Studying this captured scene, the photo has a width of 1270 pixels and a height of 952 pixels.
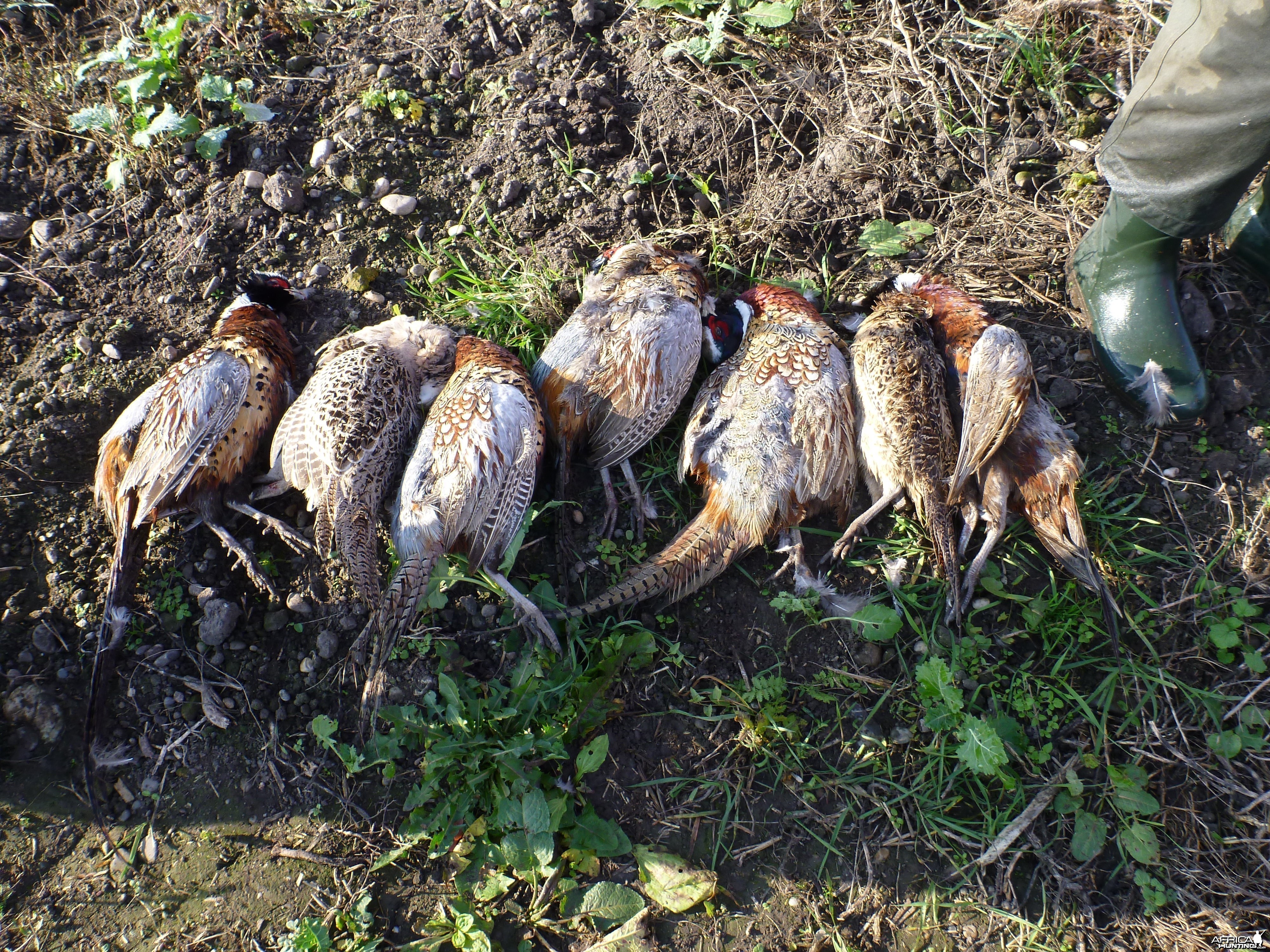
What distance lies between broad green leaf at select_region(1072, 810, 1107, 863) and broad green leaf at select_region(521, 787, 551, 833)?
173 cm

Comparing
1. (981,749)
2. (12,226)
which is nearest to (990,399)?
(981,749)

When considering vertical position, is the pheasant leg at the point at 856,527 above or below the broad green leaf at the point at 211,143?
below

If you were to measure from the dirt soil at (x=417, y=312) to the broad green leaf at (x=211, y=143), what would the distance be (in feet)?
0.19

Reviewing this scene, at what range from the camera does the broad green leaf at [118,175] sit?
378 centimetres

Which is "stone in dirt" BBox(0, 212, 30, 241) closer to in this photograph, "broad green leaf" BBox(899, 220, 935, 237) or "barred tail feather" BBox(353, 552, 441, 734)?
"barred tail feather" BBox(353, 552, 441, 734)

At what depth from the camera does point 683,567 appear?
2.71m

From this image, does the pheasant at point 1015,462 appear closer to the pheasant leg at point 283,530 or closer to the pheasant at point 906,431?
the pheasant at point 906,431

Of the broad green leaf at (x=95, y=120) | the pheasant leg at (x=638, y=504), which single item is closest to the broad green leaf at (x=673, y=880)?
the pheasant leg at (x=638, y=504)

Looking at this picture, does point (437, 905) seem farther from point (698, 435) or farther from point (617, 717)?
point (698, 435)

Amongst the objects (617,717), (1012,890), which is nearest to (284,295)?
→ (617,717)

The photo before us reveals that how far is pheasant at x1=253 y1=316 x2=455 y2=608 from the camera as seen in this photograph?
9.34ft

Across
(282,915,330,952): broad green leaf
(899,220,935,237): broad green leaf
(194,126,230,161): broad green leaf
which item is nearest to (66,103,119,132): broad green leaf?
(194,126,230,161): broad green leaf

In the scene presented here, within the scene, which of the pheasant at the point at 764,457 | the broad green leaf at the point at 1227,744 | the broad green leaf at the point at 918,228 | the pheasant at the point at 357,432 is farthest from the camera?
the broad green leaf at the point at 918,228

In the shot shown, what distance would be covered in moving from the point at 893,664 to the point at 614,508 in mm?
1245
